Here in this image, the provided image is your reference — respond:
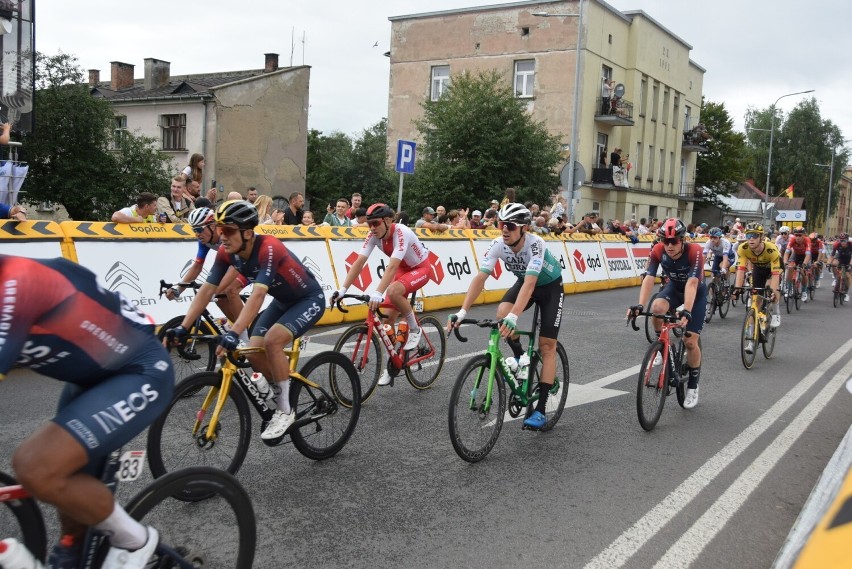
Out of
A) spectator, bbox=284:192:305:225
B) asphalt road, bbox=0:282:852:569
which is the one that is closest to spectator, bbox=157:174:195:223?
spectator, bbox=284:192:305:225

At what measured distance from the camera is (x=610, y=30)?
139 ft

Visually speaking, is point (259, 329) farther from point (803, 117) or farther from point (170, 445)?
point (803, 117)

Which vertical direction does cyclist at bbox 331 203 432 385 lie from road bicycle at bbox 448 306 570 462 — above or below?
above

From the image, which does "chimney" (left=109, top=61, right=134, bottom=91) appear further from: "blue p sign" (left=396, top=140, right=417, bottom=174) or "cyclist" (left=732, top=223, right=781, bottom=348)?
"cyclist" (left=732, top=223, right=781, bottom=348)

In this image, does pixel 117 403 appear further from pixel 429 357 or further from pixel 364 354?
pixel 429 357

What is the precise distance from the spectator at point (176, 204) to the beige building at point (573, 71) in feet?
91.9

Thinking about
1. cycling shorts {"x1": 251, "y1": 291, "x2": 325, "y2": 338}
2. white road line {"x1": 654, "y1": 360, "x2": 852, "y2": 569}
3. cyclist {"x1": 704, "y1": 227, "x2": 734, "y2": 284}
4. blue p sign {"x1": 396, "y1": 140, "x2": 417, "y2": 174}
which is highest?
blue p sign {"x1": 396, "y1": 140, "x2": 417, "y2": 174}

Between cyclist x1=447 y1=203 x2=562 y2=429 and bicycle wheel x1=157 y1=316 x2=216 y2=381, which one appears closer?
cyclist x1=447 y1=203 x2=562 y2=429

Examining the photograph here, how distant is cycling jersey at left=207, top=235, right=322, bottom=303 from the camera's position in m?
5.13

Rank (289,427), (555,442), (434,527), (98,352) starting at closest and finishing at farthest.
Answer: (98,352), (434,527), (289,427), (555,442)

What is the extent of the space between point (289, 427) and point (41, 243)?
17.0ft

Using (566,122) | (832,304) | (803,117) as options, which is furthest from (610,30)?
(803,117)

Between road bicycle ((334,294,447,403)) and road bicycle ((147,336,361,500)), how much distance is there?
1119 millimetres

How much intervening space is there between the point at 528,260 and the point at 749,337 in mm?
5072
